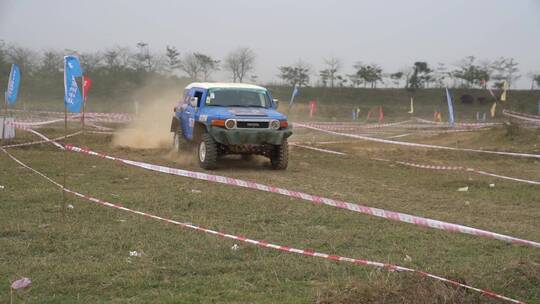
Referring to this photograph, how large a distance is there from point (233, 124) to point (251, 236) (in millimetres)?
5425

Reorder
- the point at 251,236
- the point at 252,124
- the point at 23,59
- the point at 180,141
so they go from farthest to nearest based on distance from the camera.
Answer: the point at 23,59
the point at 180,141
the point at 252,124
the point at 251,236

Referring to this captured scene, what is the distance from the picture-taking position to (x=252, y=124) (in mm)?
11078

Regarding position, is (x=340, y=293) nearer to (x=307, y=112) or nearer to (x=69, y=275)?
(x=69, y=275)

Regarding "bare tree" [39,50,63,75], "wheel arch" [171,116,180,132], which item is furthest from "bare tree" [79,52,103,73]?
"wheel arch" [171,116,180,132]

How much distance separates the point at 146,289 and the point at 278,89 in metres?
68.5

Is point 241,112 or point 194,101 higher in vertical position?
point 194,101

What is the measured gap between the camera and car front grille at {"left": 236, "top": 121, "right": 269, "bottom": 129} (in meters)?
11.0

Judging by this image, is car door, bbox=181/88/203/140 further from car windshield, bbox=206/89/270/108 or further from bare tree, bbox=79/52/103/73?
bare tree, bbox=79/52/103/73

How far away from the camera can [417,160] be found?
14281mm

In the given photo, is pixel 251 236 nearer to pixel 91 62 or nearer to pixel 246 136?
pixel 246 136

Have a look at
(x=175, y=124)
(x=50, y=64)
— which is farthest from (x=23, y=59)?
(x=175, y=124)

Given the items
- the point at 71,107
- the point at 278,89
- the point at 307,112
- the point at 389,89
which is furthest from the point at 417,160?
the point at 389,89

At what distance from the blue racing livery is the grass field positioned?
67cm

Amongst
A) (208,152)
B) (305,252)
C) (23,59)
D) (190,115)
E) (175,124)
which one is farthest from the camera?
(23,59)
